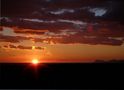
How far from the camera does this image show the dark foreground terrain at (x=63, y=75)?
7.68 m

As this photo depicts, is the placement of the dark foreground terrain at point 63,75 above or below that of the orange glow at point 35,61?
below

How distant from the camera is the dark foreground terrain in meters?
7.68

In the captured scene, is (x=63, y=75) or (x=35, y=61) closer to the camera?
(x=35, y=61)

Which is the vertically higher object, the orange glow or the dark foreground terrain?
the orange glow

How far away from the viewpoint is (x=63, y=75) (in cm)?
776

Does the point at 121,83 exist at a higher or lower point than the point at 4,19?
lower

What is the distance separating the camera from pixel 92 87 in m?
7.80

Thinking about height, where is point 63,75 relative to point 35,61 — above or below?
below

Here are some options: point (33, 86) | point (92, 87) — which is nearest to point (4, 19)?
point (33, 86)

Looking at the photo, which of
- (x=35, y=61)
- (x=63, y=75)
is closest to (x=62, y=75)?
(x=63, y=75)

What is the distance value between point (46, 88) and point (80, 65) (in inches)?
25.0

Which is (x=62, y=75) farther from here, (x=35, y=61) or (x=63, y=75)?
(x=35, y=61)

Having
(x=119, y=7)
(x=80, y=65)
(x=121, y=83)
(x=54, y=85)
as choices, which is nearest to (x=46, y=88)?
(x=54, y=85)

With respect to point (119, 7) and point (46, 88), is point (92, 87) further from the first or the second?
point (119, 7)
